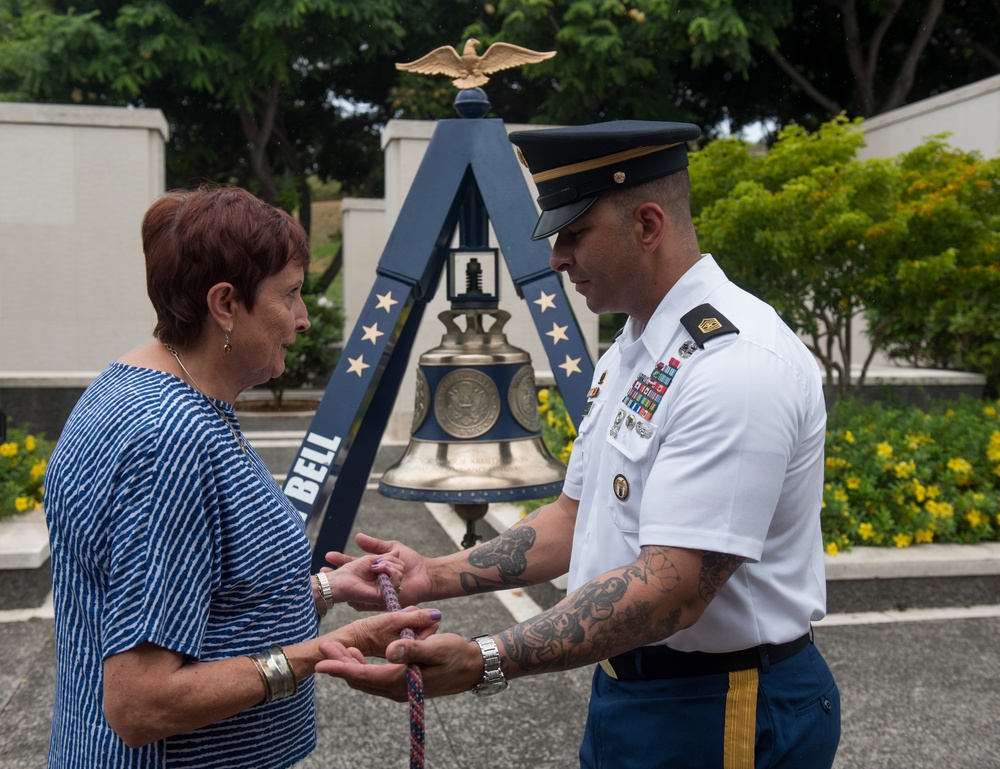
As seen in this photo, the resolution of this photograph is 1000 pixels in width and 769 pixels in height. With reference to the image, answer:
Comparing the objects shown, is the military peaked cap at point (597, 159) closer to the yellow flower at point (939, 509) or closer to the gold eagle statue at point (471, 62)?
the gold eagle statue at point (471, 62)

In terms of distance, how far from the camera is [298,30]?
58.2ft

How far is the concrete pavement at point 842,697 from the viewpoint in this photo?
361cm

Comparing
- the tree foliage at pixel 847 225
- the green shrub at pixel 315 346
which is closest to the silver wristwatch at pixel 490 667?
the tree foliage at pixel 847 225

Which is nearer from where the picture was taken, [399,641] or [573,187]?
[399,641]

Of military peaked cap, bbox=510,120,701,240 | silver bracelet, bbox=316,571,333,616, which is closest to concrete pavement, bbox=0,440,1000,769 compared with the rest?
silver bracelet, bbox=316,571,333,616

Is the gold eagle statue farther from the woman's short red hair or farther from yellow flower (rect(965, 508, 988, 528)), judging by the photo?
yellow flower (rect(965, 508, 988, 528))

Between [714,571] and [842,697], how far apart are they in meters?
2.88

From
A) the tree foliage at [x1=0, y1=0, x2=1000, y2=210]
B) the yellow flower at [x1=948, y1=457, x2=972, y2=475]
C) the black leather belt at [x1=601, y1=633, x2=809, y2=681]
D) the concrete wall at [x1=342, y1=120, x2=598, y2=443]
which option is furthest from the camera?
the tree foliage at [x1=0, y1=0, x2=1000, y2=210]

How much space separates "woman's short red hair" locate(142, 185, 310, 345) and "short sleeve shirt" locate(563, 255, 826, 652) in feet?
2.34

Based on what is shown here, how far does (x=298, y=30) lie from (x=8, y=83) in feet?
18.3

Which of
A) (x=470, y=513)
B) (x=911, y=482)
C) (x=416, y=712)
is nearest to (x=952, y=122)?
(x=911, y=482)

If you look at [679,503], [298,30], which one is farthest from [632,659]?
[298,30]

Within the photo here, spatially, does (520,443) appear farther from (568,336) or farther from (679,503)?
(679,503)

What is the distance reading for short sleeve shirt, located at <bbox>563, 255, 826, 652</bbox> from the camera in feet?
4.99
